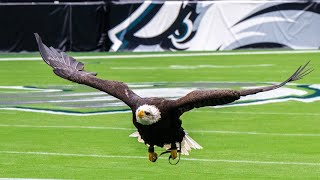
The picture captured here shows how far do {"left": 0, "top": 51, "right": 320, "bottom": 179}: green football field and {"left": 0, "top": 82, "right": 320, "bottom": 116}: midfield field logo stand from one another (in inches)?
0.8

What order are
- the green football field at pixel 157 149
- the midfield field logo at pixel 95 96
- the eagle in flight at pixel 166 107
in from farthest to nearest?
the midfield field logo at pixel 95 96, the green football field at pixel 157 149, the eagle in flight at pixel 166 107

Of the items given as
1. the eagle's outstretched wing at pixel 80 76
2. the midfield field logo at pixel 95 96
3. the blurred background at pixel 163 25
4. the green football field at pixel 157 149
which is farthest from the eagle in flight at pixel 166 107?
the blurred background at pixel 163 25

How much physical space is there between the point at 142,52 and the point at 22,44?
13.2ft

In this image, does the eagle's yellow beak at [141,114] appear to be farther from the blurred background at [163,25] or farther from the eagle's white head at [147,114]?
the blurred background at [163,25]

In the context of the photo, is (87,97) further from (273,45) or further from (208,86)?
(273,45)

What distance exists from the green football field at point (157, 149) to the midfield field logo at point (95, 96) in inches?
0.8

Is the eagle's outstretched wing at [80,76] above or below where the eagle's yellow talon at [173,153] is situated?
above

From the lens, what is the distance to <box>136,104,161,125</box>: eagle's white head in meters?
9.03

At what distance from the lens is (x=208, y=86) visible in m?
21.9

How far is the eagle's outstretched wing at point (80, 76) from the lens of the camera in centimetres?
980

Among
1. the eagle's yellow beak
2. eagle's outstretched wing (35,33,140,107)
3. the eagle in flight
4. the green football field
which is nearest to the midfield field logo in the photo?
the green football field

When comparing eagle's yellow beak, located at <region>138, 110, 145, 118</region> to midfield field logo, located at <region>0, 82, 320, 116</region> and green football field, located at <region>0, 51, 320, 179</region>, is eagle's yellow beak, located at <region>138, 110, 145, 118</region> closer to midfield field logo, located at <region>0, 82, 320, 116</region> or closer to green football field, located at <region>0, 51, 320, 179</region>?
green football field, located at <region>0, 51, 320, 179</region>

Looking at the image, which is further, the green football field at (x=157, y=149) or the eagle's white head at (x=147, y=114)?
the green football field at (x=157, y=149)

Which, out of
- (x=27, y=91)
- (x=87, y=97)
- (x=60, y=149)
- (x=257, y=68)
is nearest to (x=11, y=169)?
(x=60, y=149)
